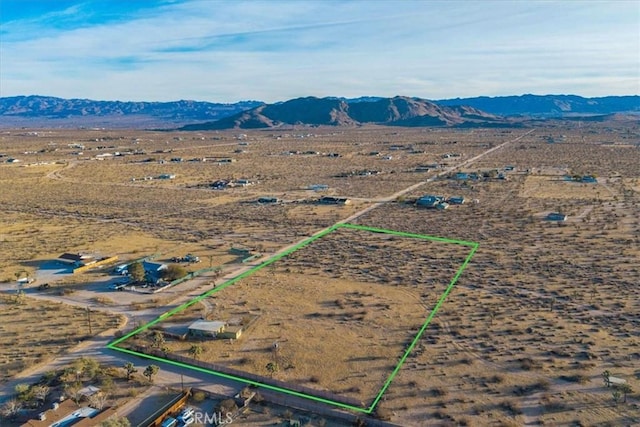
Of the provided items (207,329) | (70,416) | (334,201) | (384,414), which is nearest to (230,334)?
(207,329)

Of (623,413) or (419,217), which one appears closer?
(623,413)

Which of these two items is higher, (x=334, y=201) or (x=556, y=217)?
(x=334, y=201)

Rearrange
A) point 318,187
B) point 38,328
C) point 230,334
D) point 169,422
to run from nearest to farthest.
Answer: point 169,422 < point 230,334 < point 38,328 < point 318,187

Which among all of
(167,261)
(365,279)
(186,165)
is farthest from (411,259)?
(186,165)

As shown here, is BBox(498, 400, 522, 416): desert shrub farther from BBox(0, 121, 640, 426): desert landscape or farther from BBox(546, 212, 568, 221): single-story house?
BBox(546, 212, 568, 221): single-story house

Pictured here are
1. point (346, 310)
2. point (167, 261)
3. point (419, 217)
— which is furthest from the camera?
point (419, 217)

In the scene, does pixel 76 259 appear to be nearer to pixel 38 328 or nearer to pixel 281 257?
pixel 38 328

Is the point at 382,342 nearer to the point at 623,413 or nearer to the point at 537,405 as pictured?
the point at 537,405
